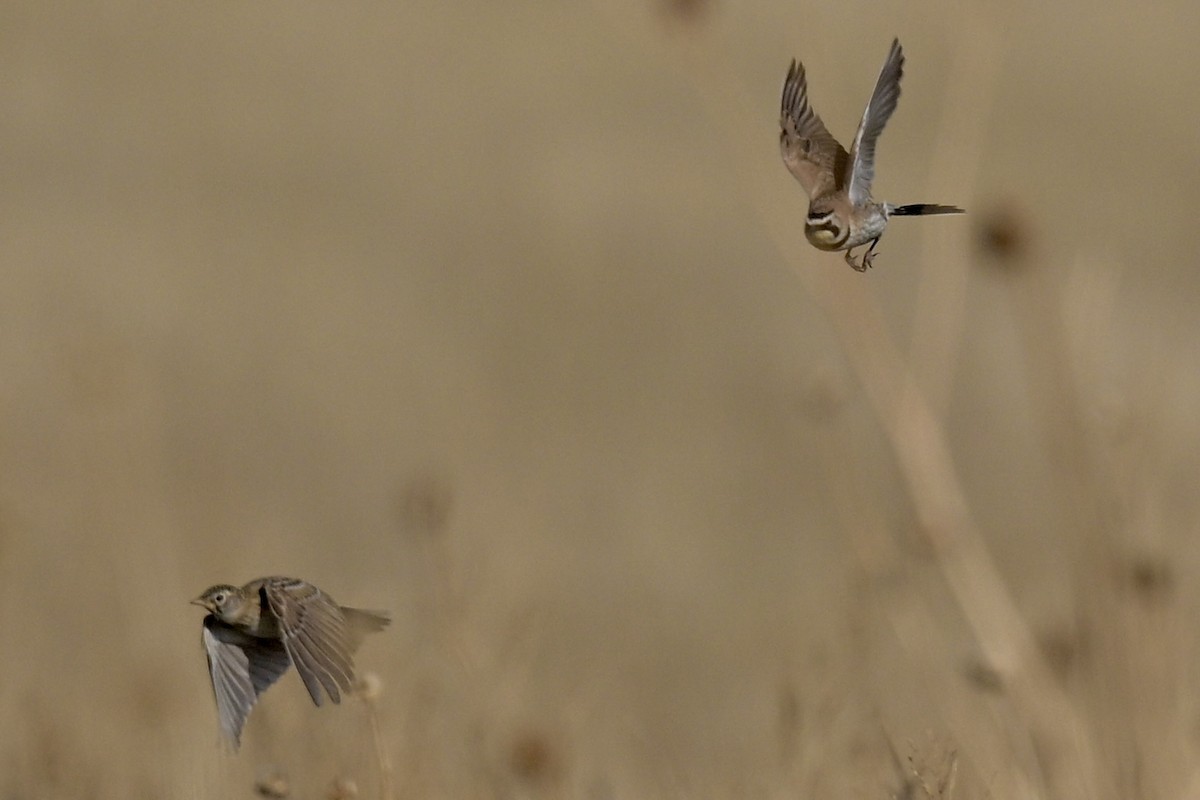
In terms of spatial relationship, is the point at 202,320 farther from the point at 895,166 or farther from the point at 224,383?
the point at 895,166

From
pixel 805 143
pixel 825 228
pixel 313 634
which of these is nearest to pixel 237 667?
pixel 313 634

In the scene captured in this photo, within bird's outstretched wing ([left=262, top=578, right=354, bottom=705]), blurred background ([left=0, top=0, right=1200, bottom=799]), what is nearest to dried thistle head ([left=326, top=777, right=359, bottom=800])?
blurred background ([left=0, top=0, right=1200, bottom=799])

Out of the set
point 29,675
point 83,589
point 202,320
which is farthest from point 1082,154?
point 29,675

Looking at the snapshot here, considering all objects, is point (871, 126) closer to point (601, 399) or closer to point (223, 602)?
point (223, 602)

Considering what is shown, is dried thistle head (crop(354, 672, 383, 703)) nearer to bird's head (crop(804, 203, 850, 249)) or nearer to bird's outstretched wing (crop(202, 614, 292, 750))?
bird's outstretched wing (crop(202, 614, 292, 750))

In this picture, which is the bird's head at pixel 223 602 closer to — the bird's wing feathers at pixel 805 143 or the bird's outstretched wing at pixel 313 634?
the bird's outstretched wing at pixel 313 634
